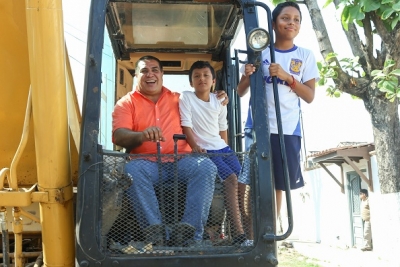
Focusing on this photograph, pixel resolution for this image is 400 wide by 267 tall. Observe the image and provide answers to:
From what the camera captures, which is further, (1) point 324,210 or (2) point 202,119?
(1) point 324,210

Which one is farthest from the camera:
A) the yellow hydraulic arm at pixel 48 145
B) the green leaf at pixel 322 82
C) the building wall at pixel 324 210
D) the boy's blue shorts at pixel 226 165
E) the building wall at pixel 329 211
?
the building wall at pixel 324 210

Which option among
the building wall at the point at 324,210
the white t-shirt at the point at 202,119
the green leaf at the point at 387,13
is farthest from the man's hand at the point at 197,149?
the building wall at the point at 324,210

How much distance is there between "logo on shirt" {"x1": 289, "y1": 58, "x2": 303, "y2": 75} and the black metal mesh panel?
81 centimetres

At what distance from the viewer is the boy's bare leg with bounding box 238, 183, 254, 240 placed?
103 inches

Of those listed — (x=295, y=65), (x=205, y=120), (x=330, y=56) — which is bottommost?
(x=205, y=120)

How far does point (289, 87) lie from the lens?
3.19 metres

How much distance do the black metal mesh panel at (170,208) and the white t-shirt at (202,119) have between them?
0.51 m

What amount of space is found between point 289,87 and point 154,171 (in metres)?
1.04

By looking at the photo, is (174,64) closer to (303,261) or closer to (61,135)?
(61,135)

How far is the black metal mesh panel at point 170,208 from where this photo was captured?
2.53 m

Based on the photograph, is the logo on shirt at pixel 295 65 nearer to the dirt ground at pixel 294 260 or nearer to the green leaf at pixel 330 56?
the green leaf at pixel 330 56

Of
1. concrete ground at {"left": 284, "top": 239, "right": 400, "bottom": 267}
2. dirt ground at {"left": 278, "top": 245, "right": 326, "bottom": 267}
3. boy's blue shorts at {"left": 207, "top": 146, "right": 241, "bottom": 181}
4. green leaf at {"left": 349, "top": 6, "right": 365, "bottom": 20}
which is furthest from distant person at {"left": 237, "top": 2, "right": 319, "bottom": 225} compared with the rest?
dirt ground at {"left": 278, "top": 245, "right": 326, "bottom": 267}

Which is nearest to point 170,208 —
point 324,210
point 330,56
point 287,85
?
point 287,85

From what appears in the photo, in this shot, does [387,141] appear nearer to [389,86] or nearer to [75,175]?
[389,86]
